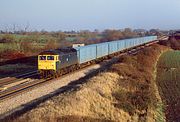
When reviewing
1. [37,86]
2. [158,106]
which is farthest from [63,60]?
[158,106]

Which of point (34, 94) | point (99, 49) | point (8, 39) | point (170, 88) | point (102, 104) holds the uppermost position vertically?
point (8, 39)

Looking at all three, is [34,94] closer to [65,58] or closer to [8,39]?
[65,58]

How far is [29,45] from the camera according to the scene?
6188cm

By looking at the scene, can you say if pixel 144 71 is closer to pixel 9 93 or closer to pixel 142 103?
pixel 142 103

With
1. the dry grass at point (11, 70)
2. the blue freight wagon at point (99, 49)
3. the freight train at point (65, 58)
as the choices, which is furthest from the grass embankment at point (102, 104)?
the dry grass at point (11, 70)

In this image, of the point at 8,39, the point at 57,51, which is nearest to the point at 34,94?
the point at 57,51

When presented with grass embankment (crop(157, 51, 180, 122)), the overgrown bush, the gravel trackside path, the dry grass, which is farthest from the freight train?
the overgrown bush

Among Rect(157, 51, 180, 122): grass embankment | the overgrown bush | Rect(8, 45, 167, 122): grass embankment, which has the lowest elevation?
Rect(157, 51, 180, 122): grass embankment

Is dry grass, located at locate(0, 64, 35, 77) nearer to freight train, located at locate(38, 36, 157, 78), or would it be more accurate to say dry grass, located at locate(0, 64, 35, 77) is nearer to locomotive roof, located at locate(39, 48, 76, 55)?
freight train, located at locate(38, 36, 157, 78)

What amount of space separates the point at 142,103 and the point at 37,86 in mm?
8129

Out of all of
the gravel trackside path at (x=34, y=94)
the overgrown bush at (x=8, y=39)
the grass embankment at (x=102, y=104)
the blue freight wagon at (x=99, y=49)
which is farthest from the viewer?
the overgrown bush at (x=8, y=39)

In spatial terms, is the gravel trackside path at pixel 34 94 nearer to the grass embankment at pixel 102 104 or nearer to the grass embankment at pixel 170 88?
the grass embankment at pixel 102 104

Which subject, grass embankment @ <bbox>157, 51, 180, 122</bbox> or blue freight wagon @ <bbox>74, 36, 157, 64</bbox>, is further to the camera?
blue freight wagon @ <bbox>74, 36, 157, 64</bbox>

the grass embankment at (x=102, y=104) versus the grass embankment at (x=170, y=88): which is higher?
the grass embankment at (x=102, y=104)
